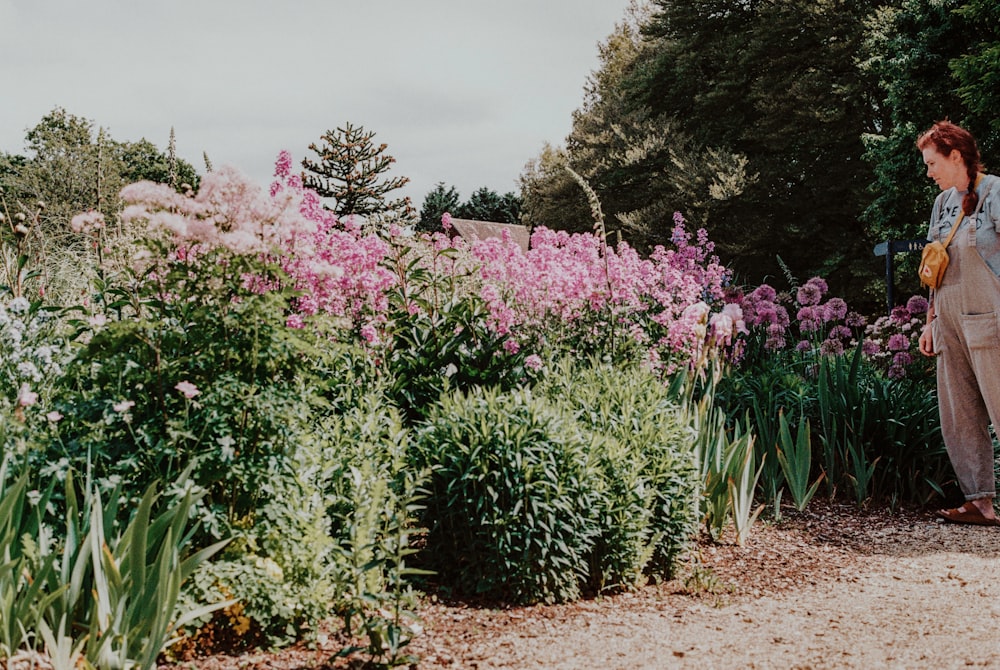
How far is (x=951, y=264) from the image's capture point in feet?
16.5

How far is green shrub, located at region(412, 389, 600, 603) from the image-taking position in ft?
11.2

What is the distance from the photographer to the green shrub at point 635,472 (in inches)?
142

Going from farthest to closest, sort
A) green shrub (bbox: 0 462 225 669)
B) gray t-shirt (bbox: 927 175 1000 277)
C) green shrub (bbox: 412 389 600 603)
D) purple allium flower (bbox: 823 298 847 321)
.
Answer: purple allium flower (bbox: 823 298 847 321) < gray t-shirt (bbox: 927 175 1000 277) < green shrub (bbox: 412 389 600 603) < green shrub (bbox: 0 462 225 669)

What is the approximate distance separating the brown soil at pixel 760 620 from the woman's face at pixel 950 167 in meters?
2.20

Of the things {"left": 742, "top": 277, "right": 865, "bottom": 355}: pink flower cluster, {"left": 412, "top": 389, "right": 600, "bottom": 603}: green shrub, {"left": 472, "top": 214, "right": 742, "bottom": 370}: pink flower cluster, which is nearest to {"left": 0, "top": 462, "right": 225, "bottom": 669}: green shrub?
{"left": 412, "top": 389, "right": 600, "bottom": 603}: green shrub

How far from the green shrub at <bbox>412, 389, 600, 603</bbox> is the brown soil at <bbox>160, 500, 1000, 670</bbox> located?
17 cm

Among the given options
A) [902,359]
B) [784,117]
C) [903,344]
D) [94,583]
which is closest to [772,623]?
[94,583]

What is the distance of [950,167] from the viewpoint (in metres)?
4.96

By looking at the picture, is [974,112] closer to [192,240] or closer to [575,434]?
[575,434]

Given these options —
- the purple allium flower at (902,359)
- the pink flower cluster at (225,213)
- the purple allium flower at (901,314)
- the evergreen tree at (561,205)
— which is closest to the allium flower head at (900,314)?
the purple allium flower at (901,314)

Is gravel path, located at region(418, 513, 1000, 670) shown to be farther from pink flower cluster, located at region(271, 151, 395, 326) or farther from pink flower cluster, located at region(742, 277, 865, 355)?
pink flower cluster, located at region(742, 277, 865, 355)

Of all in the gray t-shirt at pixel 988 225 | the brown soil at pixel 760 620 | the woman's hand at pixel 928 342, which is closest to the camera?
the brown soil at pixel 760 620

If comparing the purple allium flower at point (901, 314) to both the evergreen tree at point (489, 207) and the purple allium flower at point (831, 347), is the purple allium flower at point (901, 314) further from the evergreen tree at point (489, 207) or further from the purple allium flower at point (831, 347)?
the evergreen tree at point (489, 207)

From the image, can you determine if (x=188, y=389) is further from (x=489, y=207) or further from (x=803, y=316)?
(x=489, y=207)
